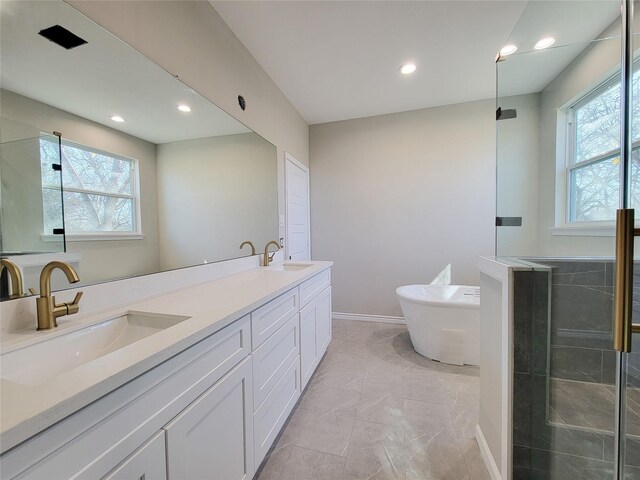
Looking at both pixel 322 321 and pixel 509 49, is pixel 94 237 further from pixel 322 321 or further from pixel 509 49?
pixel 509 49

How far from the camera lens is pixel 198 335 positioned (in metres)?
0.80

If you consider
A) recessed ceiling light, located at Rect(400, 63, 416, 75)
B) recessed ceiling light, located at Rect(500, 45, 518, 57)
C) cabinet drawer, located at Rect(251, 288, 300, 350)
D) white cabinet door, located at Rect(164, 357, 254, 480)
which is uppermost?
recessed ceiling light, located at Rect(400, 63, 416, 75)

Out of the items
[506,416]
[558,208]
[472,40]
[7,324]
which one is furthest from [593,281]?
[7,324]

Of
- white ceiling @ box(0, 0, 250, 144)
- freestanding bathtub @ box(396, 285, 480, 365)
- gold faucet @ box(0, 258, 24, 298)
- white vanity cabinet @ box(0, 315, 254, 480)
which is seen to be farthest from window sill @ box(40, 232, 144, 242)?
freestanding bathtub @ box(396, 285, 480, 365)

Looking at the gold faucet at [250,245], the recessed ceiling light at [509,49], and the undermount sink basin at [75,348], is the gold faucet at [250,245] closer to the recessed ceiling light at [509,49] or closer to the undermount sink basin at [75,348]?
the undermount sink basin at [75,348]

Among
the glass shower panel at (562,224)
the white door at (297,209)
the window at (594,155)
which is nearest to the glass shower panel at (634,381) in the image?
the glass shower panel at (562,224)

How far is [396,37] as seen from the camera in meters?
1.98

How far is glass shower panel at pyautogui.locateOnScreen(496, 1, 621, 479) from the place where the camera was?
3.49ft

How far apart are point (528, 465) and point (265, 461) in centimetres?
125

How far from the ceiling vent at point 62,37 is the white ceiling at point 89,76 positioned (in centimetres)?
1

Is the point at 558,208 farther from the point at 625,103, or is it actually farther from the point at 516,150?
the point at 625,103

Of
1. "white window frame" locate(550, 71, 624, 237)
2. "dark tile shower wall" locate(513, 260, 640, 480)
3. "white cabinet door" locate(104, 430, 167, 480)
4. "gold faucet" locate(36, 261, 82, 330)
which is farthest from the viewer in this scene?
"white window frame" locate(550, 71, 624, 237)

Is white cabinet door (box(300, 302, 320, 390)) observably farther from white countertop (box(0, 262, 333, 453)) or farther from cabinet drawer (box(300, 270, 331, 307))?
white countertop (box(0, 262, 333, 453))

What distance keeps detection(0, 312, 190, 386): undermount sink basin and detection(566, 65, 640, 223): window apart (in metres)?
2.20
